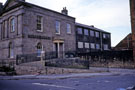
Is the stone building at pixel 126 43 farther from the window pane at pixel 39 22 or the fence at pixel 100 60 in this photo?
the window pane at pixel 39 22

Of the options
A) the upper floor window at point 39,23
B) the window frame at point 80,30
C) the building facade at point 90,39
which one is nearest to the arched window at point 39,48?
the upper floor window at point 39,23

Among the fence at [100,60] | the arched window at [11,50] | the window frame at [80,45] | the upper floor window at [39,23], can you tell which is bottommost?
the fence at [100,60]

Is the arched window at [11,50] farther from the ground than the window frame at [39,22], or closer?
closer

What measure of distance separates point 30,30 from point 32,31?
1.26 feet

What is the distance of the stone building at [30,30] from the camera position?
20219mm

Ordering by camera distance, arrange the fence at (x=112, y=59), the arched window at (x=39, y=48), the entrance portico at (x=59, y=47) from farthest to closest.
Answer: the entrance portico at (x=59, y=47) → the arched window at (x=39, y=48) → the fence at (x=112, y=59)

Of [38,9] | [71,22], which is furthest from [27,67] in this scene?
[71,22]

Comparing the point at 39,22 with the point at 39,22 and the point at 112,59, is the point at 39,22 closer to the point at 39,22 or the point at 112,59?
the point at 39,22

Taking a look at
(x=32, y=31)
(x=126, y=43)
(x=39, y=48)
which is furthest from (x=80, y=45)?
(x=126, y=43)

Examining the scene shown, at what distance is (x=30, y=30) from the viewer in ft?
68.5

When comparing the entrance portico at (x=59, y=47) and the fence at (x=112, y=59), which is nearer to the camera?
the fence at (x=112, y=59)

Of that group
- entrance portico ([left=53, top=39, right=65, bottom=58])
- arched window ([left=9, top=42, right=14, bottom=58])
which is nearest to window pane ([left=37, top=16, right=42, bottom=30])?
entrance portico ([left=53, top=39, right=65, bottom=58])

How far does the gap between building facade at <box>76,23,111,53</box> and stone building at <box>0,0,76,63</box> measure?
5.16 meters

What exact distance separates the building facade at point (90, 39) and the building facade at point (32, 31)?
2640 mm
